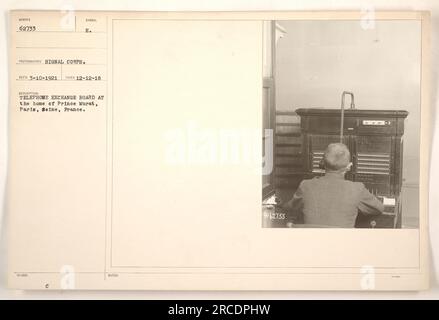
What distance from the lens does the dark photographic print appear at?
2.83ft

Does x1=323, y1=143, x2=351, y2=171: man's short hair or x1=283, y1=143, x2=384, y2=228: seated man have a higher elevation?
x1=323, y1=143, x2=351, y2=171: man's short hair

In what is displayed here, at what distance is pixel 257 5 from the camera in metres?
0.88

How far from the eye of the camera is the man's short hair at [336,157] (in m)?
0.87

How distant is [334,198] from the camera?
0.88m

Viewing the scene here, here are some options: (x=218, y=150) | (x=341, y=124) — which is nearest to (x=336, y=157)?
(x=341, y=124)

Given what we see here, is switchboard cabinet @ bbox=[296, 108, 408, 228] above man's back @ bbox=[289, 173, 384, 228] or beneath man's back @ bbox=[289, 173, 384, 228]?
above

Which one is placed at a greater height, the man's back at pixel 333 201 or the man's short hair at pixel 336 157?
the man's short hair at pixel 336 157

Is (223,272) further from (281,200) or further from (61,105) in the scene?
(61,105)

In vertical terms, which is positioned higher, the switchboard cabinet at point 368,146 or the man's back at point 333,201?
the switchboard cabinet at point 368,146

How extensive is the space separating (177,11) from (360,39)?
0.35 m

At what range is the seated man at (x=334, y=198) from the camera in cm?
87

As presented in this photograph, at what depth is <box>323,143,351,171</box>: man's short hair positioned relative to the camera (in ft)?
2.85
